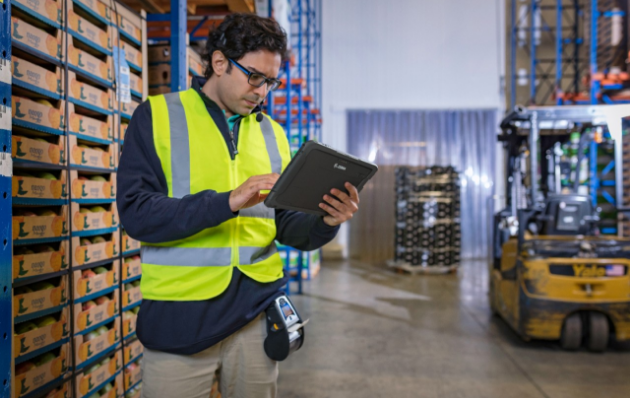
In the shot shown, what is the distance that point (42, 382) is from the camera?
89.5 inches

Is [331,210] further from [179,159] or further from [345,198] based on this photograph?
[179,159]

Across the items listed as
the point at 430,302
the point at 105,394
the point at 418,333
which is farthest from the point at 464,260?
the point at 105,394

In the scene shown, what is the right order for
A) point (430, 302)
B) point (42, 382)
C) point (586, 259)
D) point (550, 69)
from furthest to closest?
1. point (550, 69)
2. point (430, 302)
3. point (586, 259)
4. point (42, 382)

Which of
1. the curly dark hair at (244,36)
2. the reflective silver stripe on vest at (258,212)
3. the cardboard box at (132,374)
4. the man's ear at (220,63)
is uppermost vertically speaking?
the curly dark hair at (244,36)

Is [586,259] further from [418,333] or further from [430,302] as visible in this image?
[430,302]

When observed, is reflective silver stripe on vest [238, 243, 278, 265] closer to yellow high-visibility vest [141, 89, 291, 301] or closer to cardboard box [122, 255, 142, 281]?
yellow high-visibility vest [141, 89, 291, 301]

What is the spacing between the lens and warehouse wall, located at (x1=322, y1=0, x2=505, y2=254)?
13672 mm

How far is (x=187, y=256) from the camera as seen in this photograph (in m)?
1.59

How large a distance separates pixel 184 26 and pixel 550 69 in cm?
1402

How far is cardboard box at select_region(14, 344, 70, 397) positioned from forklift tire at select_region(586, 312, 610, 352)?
5.11m

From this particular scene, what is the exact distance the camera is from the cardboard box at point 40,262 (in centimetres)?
217

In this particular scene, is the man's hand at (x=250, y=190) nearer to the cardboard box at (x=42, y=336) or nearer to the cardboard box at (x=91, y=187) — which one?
the cardboard box at (x=42, y=336)

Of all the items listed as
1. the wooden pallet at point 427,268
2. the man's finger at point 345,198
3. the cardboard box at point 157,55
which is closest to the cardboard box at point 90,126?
the cardboard box at point 157,55

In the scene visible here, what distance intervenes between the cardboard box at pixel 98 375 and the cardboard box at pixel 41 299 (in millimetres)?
450
